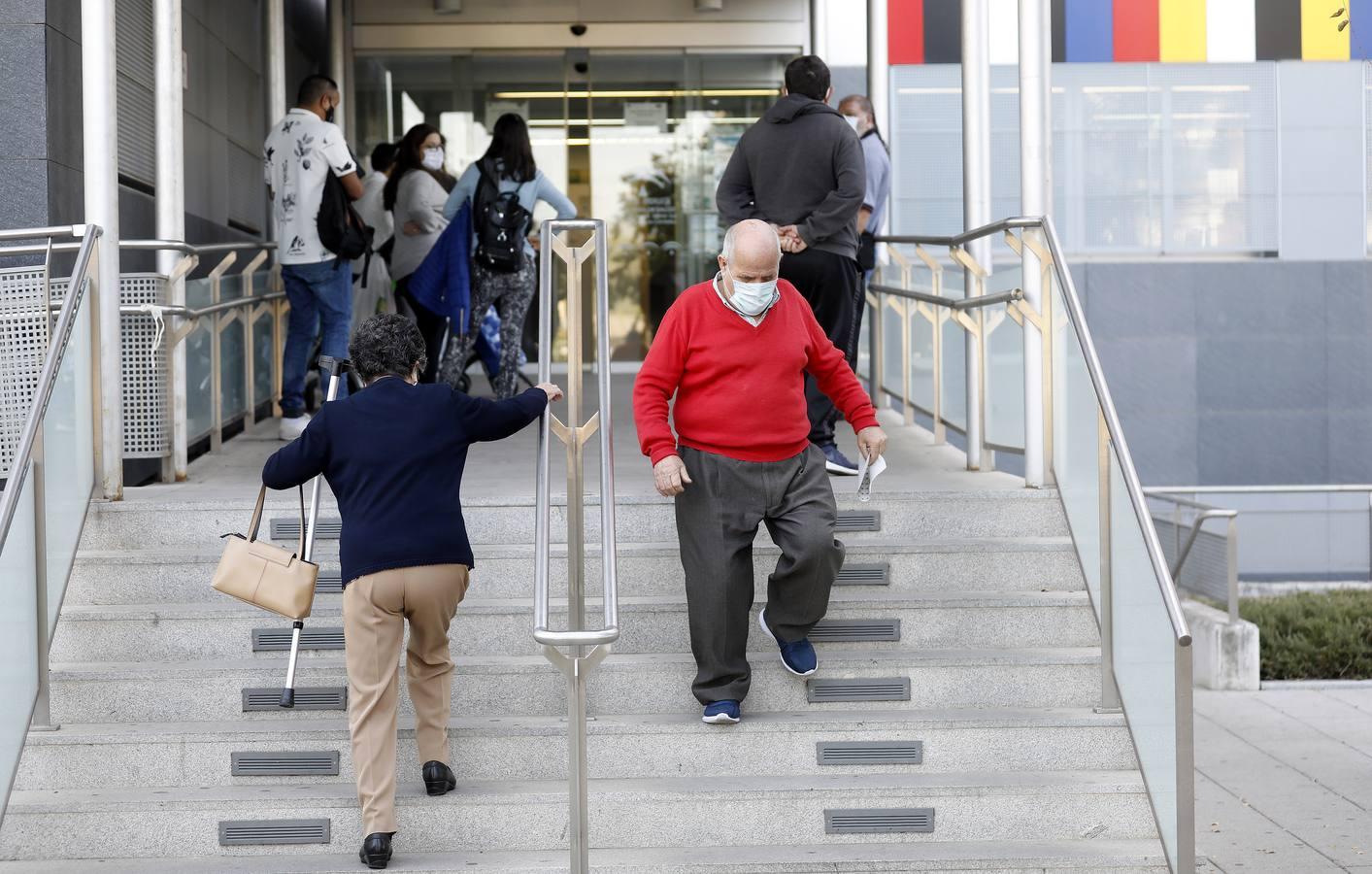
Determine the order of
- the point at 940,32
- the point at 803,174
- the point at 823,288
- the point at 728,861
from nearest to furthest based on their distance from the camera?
1. the point at 728,861
2. the point at 803,174
3. the point at 823,288
4. the point at 940,32

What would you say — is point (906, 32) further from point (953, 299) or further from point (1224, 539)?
point (953, 299)

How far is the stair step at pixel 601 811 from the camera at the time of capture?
4.50 metres

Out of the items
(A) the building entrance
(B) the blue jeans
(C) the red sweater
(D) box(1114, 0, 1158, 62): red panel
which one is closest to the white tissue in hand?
(C) the red sweater

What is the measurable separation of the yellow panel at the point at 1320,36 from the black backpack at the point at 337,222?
10384 millimetres

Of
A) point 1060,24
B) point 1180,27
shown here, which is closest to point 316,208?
Result: point 1060,24

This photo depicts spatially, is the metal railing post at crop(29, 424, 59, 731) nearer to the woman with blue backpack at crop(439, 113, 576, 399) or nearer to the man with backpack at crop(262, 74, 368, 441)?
the man with backpack at crop(262, 74, 368, 441)

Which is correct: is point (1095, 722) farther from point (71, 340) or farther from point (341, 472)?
point (71, 340)

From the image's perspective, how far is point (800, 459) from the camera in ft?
16.0

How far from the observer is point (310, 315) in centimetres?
802

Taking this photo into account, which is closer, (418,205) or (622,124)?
(418,205)

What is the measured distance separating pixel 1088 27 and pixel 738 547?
11207 mm

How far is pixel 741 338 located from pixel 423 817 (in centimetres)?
166

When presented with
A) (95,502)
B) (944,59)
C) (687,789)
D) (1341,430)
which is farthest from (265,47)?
(1341,430)

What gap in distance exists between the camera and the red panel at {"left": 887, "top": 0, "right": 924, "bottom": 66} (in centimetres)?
1448
